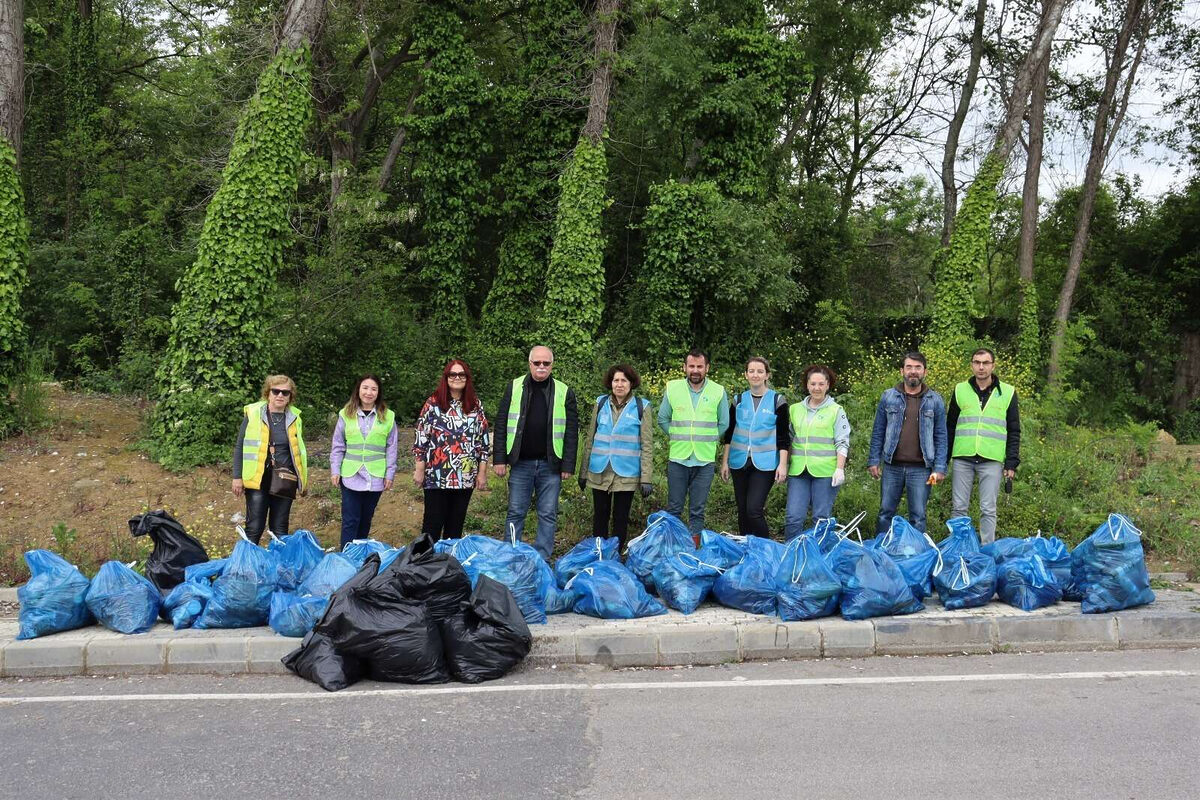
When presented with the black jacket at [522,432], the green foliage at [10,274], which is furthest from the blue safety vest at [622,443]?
Answer: the green foliage at [10,274]

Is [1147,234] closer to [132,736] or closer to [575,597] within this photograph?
[575,597]

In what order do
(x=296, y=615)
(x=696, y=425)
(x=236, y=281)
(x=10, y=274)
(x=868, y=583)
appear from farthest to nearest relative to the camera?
(x=236, y=281)
(x=10, y=274)
(x=696, y=425)
(x=868, y=583)
(x=296, y=615)

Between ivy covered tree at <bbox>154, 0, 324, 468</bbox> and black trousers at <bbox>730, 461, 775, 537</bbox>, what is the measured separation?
656 cm

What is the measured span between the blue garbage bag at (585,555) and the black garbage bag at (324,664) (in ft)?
6.51

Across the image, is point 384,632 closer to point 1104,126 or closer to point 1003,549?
point 1003,549

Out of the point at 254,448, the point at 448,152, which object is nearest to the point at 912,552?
the point at 254,448

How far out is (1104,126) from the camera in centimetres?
2511

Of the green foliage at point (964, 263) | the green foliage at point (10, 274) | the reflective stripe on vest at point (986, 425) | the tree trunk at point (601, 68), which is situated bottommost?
the reflective stripe on vest at point (986, 425)

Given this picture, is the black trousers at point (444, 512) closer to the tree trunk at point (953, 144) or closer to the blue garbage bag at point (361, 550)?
the blue garbage bag at point (361, 550)

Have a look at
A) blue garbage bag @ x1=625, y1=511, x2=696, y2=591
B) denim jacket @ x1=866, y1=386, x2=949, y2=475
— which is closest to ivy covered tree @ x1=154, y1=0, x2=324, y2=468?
blue garbage bag @ x1=625, y1=511, x2=696, y2=591

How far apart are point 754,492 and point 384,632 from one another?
3614mm

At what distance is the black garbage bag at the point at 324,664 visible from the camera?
225 inches

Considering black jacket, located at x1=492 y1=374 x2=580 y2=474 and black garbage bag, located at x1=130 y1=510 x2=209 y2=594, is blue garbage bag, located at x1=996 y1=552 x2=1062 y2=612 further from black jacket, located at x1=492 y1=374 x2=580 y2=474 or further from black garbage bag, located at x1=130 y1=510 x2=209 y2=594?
black garbage bag, located at x1=130 y1=510 x2=209 y2=594

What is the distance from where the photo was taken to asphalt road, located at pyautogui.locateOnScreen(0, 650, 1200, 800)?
430 centimetres
